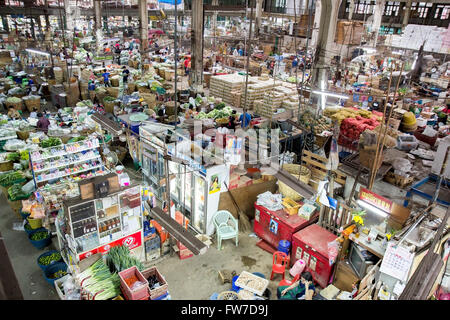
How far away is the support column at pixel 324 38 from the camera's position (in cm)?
1425

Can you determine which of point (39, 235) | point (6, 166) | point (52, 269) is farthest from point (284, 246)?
point (6, 166)

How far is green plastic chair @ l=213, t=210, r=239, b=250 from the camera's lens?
29.3ft

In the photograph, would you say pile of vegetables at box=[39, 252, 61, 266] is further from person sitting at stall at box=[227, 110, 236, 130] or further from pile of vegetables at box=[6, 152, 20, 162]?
person sitting at stall at box=[227, 110, 236, 130]

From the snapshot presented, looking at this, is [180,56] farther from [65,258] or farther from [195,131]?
[65,258]

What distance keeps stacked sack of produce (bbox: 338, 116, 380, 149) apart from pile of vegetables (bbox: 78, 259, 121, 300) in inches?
406

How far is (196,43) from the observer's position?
57.5 feet

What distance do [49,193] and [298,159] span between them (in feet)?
26.5

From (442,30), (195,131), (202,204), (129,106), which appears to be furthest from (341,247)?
(442,30)

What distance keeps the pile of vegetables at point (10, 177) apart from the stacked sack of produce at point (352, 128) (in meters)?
11.8

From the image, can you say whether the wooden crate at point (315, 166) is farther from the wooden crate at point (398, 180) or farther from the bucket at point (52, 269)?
the bucket at point (52, 269)

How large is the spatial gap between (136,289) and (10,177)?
6.90 metres

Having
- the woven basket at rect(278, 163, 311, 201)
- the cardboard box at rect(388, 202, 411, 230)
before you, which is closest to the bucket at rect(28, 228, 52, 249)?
the woven basket at rect(278, 163, 311, 201)

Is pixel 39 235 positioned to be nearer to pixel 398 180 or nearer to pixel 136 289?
pixel 136 289

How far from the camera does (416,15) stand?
3353 cm
